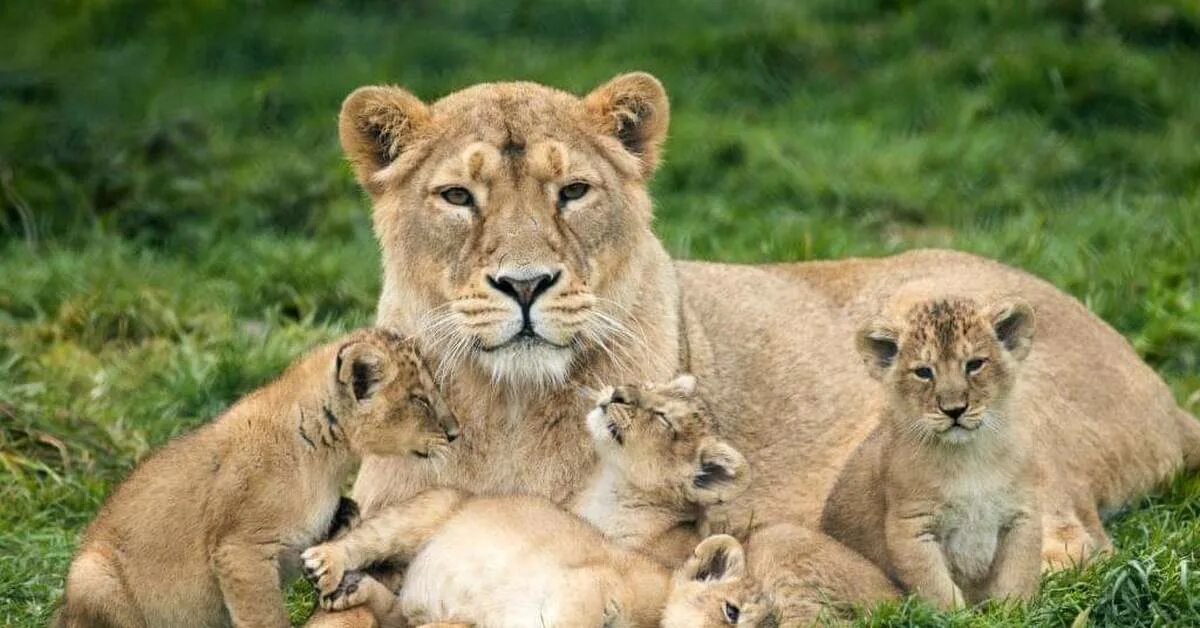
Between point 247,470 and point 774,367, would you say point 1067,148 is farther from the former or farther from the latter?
point 247,470

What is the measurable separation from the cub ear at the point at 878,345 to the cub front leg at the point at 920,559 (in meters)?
0.50

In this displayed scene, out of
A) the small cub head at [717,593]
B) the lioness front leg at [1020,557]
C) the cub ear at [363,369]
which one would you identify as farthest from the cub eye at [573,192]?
the lioness front leg at [1020,557]

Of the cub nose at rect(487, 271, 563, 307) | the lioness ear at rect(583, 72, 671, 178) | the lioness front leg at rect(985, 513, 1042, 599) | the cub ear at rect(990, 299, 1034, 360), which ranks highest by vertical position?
the lioness ear at rect(583, 72, 671, 178)

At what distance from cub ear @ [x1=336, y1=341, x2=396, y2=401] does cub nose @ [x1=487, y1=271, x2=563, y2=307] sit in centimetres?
48

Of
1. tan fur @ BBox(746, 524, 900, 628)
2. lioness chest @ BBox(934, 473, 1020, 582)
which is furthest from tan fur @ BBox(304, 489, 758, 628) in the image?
lioness chest @ BBox(934, 473, 1020, 582)

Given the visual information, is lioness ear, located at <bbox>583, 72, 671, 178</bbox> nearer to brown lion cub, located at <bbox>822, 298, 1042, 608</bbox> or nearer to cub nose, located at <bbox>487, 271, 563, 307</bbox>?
cub nose, located at <bbox>487, 271, 563, 307</bbox>

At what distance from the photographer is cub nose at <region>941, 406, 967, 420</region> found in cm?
712

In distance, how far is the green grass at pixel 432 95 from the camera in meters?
10.8

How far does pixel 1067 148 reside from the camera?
14.3 meters

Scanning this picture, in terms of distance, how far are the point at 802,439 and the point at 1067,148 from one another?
6326 mm

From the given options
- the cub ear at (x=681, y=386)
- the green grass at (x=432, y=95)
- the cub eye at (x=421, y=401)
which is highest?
the cub eye at (x=421, y=401)

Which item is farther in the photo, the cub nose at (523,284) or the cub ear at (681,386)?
the cub ear at (681,386)

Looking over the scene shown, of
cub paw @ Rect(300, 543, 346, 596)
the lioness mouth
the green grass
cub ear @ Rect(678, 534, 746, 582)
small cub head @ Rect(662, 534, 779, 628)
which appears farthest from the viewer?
the green grass

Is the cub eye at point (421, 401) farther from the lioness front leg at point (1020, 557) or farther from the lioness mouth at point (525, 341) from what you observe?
the lioness front leg at point (1020, 557)
